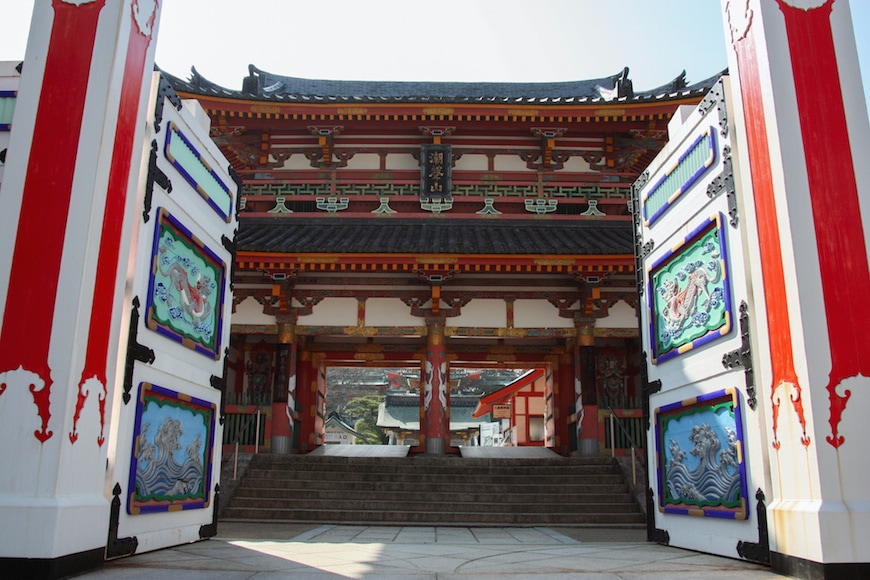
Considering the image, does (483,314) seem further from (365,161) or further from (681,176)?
(681,176)

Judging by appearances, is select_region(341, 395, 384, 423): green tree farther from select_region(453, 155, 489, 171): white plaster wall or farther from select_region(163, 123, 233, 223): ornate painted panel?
select_region(163, 123, 233, 223): ornate painted panel

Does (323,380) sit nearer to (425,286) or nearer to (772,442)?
(425,286)

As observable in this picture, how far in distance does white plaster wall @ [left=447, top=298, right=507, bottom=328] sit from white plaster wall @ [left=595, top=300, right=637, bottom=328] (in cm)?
175

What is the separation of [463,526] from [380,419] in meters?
27.5

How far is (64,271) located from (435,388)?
8529mm

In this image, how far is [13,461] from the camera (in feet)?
12.8

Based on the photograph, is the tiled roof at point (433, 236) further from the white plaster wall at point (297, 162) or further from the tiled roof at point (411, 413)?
the tiled roof at point (411, 413)

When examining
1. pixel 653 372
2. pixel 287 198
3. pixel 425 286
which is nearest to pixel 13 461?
pixel 653 372

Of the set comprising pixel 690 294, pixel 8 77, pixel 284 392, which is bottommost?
pixel 284 392

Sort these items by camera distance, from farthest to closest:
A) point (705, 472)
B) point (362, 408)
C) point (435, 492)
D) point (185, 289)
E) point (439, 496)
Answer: point (362, 408), point (435, 492), point (439, 496), point (185, 289), point (705, 472)

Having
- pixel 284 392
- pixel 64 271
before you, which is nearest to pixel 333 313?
pixel 284 392

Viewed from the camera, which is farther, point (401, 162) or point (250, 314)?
point (401, 162)

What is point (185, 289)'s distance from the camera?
5.82 metres

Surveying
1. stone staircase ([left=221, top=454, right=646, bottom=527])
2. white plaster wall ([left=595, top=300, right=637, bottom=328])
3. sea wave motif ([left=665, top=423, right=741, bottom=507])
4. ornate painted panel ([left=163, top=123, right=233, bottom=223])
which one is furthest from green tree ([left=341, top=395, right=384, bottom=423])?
sea wave motif ([left=665, top=423, right=741, bottom=507])
